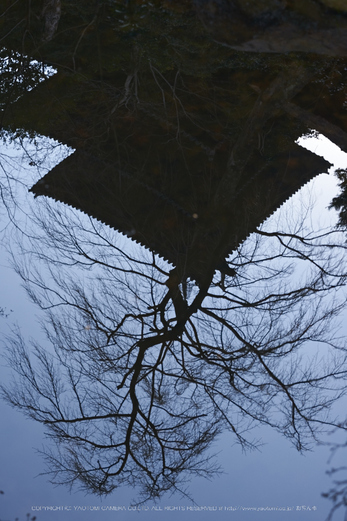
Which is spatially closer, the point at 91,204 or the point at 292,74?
the point at 292,74

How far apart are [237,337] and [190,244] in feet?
5.43

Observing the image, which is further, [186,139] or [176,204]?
[186,139]

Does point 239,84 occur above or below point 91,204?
above

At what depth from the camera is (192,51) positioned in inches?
291

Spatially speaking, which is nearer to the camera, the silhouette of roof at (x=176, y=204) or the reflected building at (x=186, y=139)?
the silhouette of roof at (x=176, y=204)

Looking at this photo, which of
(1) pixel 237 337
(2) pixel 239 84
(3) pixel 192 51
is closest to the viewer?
(1) pixel 237 337

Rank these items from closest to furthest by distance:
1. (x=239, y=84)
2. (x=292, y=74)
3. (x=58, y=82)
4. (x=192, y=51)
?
1. (x=292, y=74)
2. (x=192, y=51)
3. (x=239, y=84)
4. (x=58, y=82)

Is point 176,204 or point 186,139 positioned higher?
point 186,139

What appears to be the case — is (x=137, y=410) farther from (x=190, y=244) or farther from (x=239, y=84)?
(x=239, y=84)

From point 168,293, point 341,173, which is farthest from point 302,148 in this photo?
point 168,293

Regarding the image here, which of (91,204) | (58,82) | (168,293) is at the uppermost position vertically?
(58,82)

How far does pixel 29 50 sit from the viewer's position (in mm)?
8586

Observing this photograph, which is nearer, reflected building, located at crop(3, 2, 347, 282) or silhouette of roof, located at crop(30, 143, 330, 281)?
silhouette of roof, located at crop(30, 143, 330, 281)

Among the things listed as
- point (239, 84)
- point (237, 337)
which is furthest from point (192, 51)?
point (237, 337)
